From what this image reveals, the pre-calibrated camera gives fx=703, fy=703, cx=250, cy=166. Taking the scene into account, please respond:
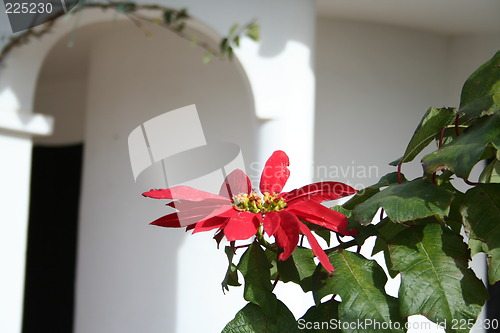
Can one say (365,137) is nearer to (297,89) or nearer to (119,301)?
(297,89)

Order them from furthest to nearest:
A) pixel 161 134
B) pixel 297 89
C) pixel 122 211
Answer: pixel 122 211 → pixel 161 134 → pixel 297 89

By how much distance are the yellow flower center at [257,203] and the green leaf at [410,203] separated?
3.4 inches

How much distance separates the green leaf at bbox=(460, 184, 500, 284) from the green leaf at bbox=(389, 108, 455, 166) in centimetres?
7

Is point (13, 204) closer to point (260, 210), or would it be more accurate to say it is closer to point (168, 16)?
point (168, 16)

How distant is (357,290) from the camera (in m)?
0.59

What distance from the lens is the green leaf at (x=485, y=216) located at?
1.89ft

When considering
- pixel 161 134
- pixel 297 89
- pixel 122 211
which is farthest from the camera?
pixel 122 211

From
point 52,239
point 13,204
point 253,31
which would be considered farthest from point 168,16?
point 52,239

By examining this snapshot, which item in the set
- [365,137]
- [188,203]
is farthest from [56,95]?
[188,203]

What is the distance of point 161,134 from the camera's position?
3.19 meters

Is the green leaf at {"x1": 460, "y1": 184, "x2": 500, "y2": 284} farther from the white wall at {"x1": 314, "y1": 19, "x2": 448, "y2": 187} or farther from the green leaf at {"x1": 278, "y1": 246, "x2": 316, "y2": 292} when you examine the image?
the white wall at {"x1": 314, "y1": 19, "x2": 448, "y2": 187}

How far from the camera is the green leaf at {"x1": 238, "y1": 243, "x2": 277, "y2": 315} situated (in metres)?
0.61

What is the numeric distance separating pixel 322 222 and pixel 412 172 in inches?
110

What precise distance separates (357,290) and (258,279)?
85mm
